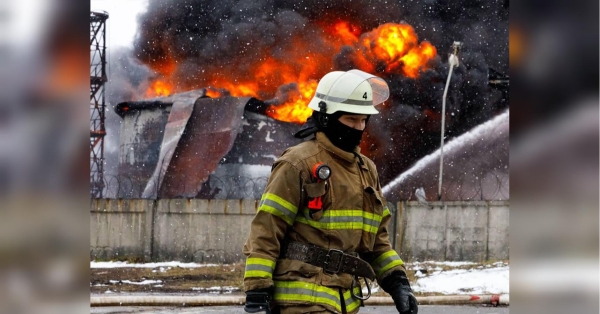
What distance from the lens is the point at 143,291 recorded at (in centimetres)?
1144

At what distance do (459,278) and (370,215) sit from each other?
891 cm

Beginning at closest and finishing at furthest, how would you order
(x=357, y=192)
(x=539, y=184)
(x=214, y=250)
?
(x=539, y=184) < (x=357, y=192) < (x=214, y=250)

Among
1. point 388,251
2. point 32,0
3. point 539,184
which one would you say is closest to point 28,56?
point 32,0

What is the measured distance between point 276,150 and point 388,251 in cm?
2265

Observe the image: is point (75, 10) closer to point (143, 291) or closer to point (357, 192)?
point (357, 192)

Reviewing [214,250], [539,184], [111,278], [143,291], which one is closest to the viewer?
[539,184]

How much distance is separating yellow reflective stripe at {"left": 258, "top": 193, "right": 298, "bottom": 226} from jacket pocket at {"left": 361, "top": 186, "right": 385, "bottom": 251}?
1.21 feet

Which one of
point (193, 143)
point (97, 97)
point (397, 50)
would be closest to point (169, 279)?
point (193, 143)

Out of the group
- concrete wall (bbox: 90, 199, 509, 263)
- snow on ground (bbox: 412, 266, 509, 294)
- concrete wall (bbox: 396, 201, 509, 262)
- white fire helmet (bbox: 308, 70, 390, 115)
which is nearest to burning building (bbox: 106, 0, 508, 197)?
concrete wall (bbox: 90, 199, 509, 263)

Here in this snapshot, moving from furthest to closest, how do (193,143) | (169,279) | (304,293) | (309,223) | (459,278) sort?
(193,143)
(169,279)
(459,278)
(309,223)
(304,293)

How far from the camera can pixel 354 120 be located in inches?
142

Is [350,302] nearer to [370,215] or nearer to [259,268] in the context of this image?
[370,215]

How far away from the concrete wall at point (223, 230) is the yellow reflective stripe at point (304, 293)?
37.1 feet

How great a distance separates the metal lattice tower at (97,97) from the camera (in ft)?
82.6
